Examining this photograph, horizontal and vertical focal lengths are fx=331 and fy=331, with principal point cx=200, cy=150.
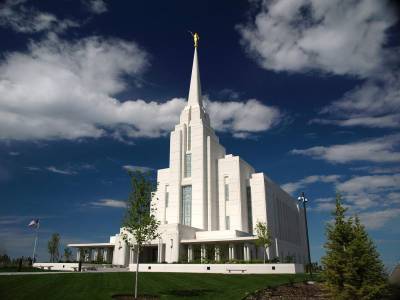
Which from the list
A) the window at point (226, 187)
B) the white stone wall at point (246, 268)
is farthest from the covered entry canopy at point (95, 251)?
the white stone wall at point (246, 268)

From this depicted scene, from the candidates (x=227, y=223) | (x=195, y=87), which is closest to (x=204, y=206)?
(x=227, y=223)

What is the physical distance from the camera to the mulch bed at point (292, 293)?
16812 millimetres

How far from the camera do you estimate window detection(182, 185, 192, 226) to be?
182ft

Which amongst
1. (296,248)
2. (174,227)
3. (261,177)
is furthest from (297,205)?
(174,227)

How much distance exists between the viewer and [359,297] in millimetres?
11773

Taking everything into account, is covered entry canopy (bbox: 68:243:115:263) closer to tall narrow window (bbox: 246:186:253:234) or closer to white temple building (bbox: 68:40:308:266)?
white temple building (bbox: 68:40:308:266)

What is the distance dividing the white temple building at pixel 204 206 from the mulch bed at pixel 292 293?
24567mm

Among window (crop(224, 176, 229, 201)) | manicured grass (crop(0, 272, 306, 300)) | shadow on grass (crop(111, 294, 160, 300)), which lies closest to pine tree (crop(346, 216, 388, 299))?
manicured grass (crop(0, 272, 306, 300))

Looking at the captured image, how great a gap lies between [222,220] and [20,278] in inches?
1432

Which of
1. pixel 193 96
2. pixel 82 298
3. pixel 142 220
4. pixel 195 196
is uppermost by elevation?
pixel 193 96

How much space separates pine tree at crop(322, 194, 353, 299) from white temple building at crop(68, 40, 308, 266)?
32338 mm

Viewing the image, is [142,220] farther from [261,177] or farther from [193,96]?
[193,96]

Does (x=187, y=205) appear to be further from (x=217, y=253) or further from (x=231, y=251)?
(x=217, y=253)

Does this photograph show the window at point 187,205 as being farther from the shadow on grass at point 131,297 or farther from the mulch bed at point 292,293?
the shadow on grass at point 131,297
